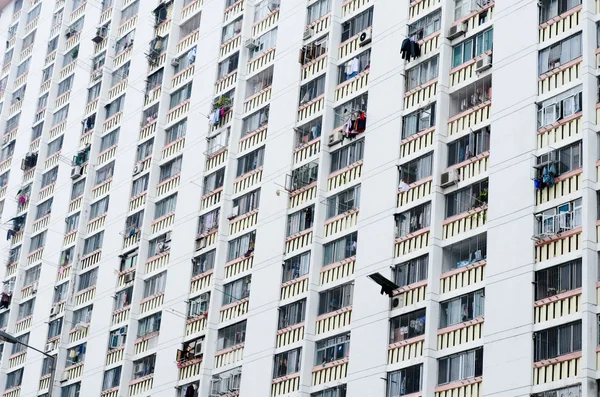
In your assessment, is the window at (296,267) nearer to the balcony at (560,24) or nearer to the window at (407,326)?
the window at (407,326)

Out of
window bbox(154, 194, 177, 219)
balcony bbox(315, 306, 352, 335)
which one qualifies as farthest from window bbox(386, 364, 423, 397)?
window bbox(154, 194, 177, 219)

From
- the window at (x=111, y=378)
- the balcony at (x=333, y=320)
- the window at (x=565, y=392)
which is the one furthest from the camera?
the window at (x=111, y=378)

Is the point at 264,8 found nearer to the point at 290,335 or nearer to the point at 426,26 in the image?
the point at 426,26

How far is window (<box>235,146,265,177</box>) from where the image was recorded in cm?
5800

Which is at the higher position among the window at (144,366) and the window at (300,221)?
the window at (300,221)

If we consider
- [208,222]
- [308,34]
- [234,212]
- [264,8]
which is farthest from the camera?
[264,8]

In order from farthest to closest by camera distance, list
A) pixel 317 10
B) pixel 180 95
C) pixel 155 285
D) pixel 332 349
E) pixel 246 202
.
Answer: pixel 180 95 → pixel 155 285 → pixel 317 10 → pixel 246 202 → pixel 332 349

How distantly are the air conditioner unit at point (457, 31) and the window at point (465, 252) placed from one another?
28.8ft

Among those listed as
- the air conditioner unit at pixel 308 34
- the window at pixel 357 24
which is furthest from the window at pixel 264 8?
the window at pixel 357 24

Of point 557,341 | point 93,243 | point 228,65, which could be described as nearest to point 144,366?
point 93,243

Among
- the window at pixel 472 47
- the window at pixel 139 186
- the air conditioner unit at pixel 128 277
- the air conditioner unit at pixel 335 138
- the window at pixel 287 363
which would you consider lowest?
the window at pixel 287 363

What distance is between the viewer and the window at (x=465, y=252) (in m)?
45.5

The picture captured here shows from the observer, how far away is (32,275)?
72.2 meters

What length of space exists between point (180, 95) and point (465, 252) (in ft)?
78.8
